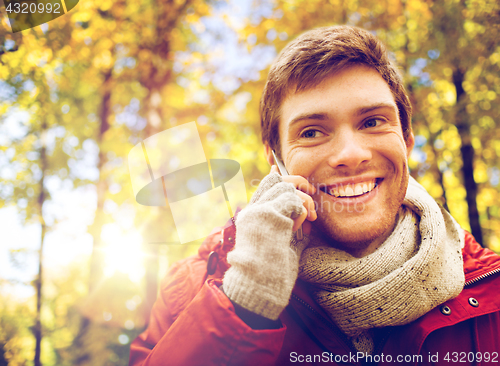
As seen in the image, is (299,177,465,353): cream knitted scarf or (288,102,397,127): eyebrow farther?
(288,102,397,127): eyebrow

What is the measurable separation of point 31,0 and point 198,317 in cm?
330

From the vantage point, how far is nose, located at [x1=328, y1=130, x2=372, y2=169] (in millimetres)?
1415

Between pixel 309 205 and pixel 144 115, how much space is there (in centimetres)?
560

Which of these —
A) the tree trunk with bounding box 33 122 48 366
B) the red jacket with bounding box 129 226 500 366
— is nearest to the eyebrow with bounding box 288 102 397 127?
the red jacket with bounding box 129 226 500 366

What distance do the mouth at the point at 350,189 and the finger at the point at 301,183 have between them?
0.26 feet

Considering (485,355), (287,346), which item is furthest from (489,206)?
(287,346)

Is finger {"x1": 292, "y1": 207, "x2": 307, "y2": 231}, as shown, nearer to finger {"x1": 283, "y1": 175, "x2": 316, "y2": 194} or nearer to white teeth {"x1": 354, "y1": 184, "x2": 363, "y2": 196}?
finger {"x1": 283, "y1": 175, "x2": 316, "y2": 194}

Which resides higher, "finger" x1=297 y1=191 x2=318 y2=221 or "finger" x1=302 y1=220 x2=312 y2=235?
"finger" x1=297 y1=191 x2=318 y2=221

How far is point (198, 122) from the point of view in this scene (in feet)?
20.1

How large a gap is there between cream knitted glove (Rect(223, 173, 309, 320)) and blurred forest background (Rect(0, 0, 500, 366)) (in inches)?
123

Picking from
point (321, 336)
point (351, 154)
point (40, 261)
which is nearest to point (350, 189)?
point (351, 154)

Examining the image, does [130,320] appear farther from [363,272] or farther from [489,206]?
[489,206]

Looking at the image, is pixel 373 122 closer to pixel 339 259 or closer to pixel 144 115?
pixel 339 259

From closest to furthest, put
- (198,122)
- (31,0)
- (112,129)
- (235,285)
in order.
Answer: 1. (235,285)
2. (31,0)
3. (198,122)
4. (112,129)
